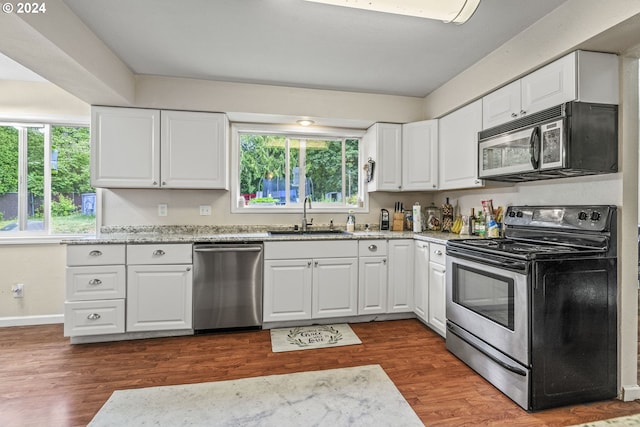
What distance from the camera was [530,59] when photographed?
7.06ft

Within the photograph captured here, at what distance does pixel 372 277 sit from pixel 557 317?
60.8 inches

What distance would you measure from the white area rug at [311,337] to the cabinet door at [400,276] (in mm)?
549

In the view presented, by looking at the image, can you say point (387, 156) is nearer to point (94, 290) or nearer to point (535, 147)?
point (535, 147)

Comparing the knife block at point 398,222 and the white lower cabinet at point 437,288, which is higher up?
the knife block at point 398,222

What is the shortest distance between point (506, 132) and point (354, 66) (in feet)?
4.50

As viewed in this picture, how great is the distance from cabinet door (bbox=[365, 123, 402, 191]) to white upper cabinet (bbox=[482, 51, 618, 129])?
1.36m

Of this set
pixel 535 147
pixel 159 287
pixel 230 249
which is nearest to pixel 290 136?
pixel 230 249

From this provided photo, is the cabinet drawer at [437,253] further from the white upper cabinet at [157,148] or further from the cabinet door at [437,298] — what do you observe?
the white upper cabinet at [157,148]

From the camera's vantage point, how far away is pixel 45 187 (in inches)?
125

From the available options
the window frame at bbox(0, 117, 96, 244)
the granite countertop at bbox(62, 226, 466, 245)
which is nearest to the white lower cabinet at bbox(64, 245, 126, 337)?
the granite countertop at bbox(62, 226, 466, 245)

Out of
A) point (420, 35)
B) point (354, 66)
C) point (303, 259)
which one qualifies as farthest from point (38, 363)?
point (420, 35)

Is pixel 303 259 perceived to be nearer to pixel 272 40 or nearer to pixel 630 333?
pixel 272 40

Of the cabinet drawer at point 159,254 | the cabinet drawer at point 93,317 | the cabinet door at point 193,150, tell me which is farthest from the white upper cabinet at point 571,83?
the cabinet drawer at point 93,317

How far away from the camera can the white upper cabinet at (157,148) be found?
2.91 meters
